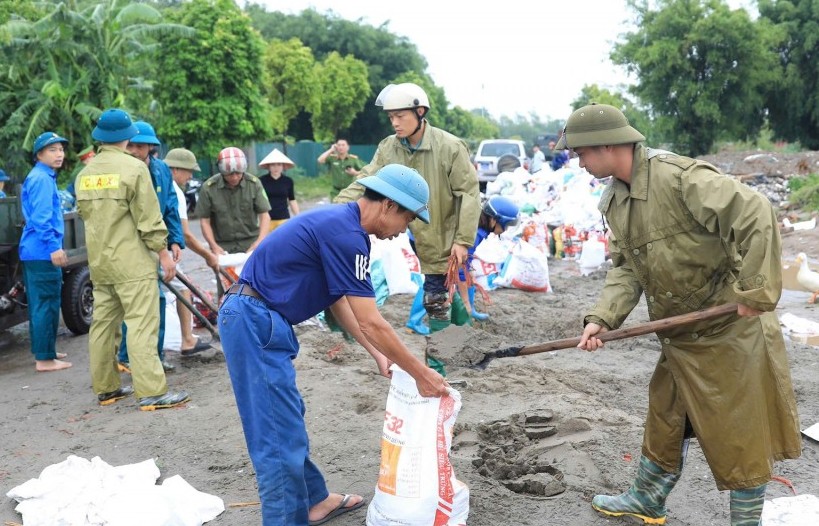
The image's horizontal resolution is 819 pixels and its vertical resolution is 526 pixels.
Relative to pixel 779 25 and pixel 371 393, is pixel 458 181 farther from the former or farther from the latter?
pixel 779 25

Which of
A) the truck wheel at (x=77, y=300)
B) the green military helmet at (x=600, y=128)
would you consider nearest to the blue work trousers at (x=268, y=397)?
the green military helmet at (x=600, y=128)

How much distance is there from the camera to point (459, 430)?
449 cm

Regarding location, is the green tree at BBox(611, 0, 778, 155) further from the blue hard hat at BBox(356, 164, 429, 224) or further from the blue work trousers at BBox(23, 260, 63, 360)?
the blue hard hat at BBox(356, 164, 429, 224)

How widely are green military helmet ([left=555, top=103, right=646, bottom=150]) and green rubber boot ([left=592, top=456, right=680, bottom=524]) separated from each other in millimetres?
1429

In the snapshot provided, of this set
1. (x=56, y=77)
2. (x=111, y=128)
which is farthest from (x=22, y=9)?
(x=111, y=128)

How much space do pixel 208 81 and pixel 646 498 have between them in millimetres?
17971

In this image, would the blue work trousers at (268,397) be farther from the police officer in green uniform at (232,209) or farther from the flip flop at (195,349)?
the police officer in green uniform at (232,209)

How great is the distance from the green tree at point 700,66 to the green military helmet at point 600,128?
2563cm

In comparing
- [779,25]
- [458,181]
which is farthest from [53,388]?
[779,25]

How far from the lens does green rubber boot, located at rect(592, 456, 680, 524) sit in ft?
10.9

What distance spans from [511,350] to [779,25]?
Result: 95.9ft

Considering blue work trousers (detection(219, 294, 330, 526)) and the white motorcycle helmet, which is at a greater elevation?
the white motorcycle helmet

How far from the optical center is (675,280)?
3043 mm

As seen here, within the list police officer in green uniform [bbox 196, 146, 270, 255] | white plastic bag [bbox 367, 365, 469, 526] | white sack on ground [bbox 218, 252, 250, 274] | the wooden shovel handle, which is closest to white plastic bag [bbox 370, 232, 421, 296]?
Result: police officer in green uniform [bbox 196, 146, 270, 255]
